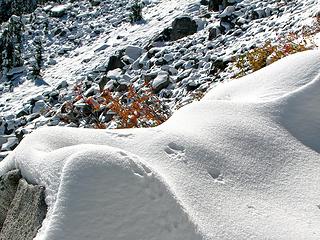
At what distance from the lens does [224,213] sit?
2373 mm

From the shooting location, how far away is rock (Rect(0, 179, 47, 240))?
233cm

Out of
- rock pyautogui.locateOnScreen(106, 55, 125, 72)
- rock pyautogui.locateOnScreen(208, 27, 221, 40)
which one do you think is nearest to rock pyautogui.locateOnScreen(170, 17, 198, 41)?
rock pyautogui.locateOnScreen(208, 27, 221, 40)

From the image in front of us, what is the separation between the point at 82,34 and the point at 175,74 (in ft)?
25.5

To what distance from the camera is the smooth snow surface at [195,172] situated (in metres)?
2.18

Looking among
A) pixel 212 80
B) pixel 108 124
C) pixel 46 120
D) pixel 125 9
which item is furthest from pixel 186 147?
pixel 125 9

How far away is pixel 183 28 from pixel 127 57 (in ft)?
5.48

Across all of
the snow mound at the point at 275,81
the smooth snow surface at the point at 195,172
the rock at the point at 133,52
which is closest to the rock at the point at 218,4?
the rock at the point at 133,52

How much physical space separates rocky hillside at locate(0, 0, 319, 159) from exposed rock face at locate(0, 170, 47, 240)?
2.61 meters

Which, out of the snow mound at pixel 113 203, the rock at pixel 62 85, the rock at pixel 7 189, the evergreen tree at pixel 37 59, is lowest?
the evergreen tree at pixel 37 59

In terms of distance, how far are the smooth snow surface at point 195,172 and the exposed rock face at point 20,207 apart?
7 centimetres

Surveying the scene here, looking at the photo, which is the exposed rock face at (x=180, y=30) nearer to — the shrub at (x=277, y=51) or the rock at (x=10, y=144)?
the shrub at (x=277, y=51)

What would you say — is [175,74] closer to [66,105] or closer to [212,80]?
[212,80]

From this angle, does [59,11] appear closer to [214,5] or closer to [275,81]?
[214,5]

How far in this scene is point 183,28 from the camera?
12062mm
